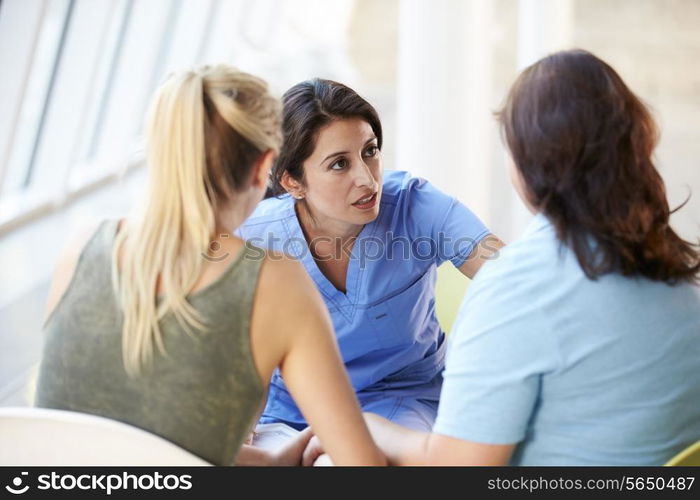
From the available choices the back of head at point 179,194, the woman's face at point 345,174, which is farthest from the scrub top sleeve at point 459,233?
the back of head at point 179,194

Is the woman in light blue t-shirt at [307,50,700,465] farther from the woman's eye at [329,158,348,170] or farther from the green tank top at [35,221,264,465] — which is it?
the woman's eye at [329,158,348,170]

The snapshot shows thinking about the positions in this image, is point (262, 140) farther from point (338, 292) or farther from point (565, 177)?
point (338, 292)

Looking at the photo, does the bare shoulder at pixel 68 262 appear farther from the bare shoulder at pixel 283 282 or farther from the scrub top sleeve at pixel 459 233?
the scrub top sleeve at pixel 459 233

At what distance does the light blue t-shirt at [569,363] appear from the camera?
4.05 feet

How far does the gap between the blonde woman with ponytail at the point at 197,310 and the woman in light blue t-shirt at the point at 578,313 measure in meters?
0.18

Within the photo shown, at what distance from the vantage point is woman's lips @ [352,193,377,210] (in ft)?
6.13

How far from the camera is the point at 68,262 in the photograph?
4.35 ft

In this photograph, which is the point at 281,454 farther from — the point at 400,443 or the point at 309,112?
the point at 309,112

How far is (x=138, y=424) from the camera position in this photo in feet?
4.19

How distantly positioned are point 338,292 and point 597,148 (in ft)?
2.41

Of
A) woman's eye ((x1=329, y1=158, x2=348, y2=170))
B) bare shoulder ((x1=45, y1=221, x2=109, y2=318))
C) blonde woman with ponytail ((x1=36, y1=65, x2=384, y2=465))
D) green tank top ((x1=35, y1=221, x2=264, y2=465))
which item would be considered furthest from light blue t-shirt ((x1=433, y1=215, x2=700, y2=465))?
woman's eye ((x1=329, y1=158, x2=348, y2=170))

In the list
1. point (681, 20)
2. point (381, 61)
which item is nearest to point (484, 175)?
point (381, 61)

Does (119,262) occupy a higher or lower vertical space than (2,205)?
Result: higher

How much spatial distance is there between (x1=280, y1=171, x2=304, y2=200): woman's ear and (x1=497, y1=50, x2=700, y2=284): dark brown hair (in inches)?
28.1
